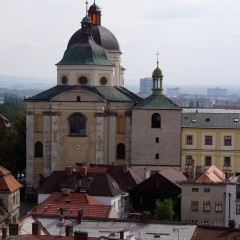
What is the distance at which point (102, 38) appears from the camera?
95188 millimetres

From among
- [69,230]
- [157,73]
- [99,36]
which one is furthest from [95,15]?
[69,230]

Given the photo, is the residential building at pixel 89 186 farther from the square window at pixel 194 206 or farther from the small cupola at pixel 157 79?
the small cupola at pixel 157 79

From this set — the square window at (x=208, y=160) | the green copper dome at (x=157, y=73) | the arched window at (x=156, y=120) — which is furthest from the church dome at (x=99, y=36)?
the square window at (x=208, y=160)

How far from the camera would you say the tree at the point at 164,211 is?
6072 cm

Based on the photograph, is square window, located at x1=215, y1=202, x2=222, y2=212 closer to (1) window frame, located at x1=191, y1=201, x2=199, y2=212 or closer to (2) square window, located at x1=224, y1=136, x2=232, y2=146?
(1) window frame, located at x1=191, y1=201, x2=199, y2=212

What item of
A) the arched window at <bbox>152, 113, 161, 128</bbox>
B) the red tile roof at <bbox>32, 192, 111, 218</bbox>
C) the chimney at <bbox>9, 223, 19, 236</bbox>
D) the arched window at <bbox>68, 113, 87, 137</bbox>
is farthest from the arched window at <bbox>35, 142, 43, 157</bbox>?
the chimney at <bbox>9, 223, 19, 236</bbox>

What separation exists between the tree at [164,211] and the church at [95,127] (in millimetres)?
19044

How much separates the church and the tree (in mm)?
19044

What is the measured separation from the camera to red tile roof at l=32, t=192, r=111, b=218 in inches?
2100

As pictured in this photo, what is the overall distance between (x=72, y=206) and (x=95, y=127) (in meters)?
28.3

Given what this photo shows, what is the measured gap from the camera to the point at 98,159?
82.9m

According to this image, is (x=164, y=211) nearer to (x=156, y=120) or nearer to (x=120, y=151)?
(x=156, y=120)

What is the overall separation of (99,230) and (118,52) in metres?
51.5

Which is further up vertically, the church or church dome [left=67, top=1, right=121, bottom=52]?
church dome [left=67, top=1, right=121, bottom=52]
